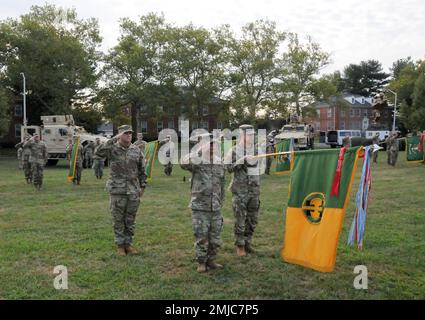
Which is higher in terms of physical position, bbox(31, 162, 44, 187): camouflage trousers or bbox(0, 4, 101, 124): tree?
bbox(0, 4, 101, 124): tree

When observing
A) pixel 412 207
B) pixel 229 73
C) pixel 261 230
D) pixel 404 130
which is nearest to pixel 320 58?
pixel 229 73

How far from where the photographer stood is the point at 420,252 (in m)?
6.66

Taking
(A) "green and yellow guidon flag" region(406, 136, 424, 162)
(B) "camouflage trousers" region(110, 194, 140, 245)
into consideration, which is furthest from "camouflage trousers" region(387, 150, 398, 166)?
(B) "camouflage trousers" region(110, 194, 140, 245)

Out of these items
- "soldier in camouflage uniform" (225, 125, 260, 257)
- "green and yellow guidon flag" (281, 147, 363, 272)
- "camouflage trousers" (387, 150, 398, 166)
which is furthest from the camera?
"camouflage trousers" (387, 150, 398, 166)

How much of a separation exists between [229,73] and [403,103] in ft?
75.7

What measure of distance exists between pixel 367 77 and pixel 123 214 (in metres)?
86.6

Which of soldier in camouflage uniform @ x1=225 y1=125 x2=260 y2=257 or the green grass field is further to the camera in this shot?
soldier in camouflage uniform @ x1=225 y1=125 x2=260 y2=257

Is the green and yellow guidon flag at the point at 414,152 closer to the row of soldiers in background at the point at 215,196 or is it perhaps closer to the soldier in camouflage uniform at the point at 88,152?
the soldier in camouflage uniform at the point at 88,152

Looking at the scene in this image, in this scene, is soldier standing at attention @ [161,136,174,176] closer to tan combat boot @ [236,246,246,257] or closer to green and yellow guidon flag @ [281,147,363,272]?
tan combat boot @ [236,246,246,257]

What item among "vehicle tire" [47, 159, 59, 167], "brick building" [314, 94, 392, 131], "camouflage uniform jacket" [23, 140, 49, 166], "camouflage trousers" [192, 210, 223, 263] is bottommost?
"camouflage trousers" [192, 210, 223, 263]

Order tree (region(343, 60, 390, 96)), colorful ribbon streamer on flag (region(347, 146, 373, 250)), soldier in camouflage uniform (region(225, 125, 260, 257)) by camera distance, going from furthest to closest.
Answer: tree (region(343, 60, 390, 96))
soldier in camouflage uniform (region(225, 125, 260, 257))
colorful ribbon streamer on flag (region(347, 146, 373, 250))

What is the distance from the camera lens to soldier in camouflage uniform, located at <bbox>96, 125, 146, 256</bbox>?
21.5 ft

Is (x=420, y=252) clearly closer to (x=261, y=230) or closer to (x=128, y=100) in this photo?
(x=261, y=230)
